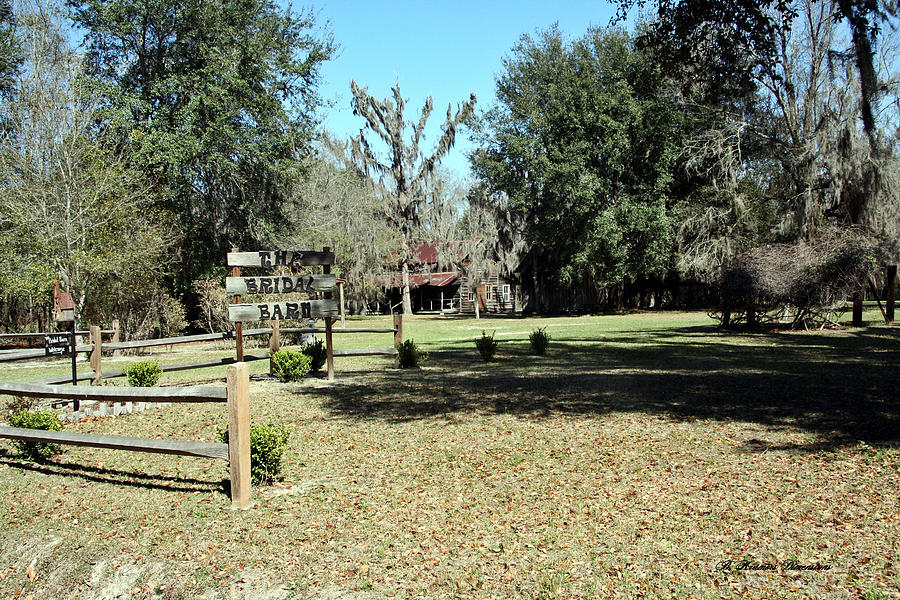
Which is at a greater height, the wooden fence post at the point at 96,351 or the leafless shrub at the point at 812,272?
the leafless shrub at the point at 812,272

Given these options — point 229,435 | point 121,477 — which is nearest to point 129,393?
point 121,477

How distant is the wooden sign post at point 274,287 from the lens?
11.1 m

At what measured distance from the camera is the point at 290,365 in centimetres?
1262

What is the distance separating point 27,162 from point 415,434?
62.8 feet

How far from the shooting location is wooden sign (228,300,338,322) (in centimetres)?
1112

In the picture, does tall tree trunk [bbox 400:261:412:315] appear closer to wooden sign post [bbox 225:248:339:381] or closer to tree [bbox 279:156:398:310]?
tree [bbox 279:156:398:310]

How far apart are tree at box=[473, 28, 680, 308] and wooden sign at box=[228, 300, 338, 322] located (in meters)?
26.4

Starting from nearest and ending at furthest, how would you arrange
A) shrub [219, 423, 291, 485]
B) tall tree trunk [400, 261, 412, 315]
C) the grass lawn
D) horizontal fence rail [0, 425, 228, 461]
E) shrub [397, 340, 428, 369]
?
1. the grass lawn
2. horizontal fence rail [0, 425, 228, 461]
3. shrub [219, 423, 291, 485]
4. shrub [397, 340, 428, 369]
5. tall tree trunk [400, 261, 412, 315]

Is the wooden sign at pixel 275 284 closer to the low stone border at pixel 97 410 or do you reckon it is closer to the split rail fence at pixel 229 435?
the low stone border at pixel 97 410

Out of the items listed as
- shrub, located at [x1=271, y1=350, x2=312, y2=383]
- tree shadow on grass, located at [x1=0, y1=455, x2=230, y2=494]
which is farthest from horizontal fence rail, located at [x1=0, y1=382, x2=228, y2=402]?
shrub, located at [x1=271, y1=350, x2=312, y2=383]

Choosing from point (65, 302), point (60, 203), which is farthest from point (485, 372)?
point (60, 203)

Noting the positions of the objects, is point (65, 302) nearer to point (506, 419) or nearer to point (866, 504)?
point (506, 419)

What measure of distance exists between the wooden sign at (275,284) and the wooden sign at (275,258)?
0.28 metres

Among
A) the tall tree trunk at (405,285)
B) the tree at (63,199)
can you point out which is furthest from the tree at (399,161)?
the tree at (63,199)
